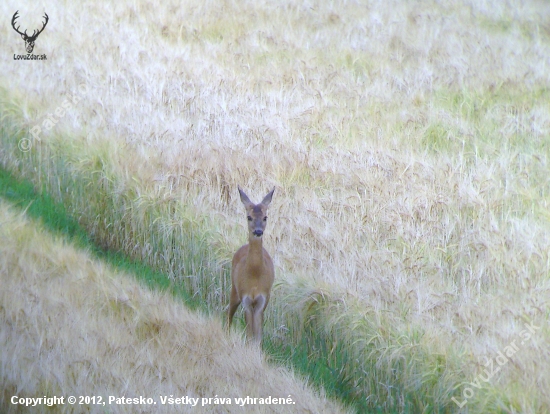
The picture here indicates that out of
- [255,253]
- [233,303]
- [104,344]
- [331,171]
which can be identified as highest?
[331,171]

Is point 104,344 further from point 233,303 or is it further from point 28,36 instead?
point 28,36

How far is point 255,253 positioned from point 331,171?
8.37ft

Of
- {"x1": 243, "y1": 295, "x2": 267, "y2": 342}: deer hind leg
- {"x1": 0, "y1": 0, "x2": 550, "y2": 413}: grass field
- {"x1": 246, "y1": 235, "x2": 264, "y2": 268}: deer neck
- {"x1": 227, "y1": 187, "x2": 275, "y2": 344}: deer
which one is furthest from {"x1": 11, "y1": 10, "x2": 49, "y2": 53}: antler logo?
{"x1": 243, "y1": 295, "x2": 267, "y2": 342}: deer hind leg

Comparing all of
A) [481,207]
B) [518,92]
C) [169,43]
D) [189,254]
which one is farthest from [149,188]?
[518,92]

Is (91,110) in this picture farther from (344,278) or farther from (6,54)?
(344,278)

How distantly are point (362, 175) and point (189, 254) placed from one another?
2416mm

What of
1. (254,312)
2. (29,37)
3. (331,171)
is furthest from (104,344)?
(29,37)

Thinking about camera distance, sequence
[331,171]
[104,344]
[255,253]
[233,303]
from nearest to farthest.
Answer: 1. [104,344]
2. [255,253]
3. [233,303]
4. [331,171]

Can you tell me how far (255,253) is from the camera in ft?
26.3

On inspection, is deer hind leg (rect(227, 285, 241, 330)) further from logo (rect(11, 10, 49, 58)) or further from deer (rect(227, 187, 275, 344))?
logo (rect(11, 10, 49, 58))

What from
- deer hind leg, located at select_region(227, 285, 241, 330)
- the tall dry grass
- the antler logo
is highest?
the antler logo

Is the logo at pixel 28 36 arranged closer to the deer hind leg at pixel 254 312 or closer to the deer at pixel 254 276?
the deer at pixel 254 276

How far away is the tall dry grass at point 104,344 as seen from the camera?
5848mm

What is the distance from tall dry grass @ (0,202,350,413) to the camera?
19.2ft
